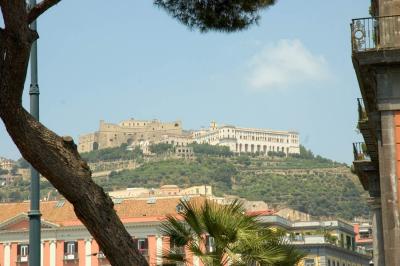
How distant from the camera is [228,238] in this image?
18766mm

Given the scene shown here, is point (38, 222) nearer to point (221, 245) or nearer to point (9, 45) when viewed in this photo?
point (221, 245)

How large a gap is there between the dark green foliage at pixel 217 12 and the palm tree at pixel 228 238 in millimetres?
3663

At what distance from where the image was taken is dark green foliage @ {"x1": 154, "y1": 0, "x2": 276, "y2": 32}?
52.4 ft

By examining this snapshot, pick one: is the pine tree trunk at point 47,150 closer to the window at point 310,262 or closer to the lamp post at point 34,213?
the lamp post at point 34,213

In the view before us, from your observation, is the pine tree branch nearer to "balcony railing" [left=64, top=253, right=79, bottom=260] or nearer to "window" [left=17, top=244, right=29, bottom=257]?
"balcony railing" [left=64, top=253, right=79, bottom=260]

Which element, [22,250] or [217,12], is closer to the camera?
[217,12]

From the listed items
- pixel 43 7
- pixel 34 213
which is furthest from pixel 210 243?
pixel 43 7

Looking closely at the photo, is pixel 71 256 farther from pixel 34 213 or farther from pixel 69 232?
pixel 34 213

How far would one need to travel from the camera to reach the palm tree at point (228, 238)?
1854 cm

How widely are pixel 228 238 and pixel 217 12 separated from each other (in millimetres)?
4444

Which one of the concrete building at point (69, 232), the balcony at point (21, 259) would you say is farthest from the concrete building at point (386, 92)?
the balcony at point (21, 259)

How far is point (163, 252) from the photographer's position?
1891 cm

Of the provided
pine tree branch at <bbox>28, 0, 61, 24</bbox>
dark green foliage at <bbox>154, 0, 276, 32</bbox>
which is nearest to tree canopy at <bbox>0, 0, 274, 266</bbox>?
pine tree branch at <bbox>28, 0, 61, 24</bbox>

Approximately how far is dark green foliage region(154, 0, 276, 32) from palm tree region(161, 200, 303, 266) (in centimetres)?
366
